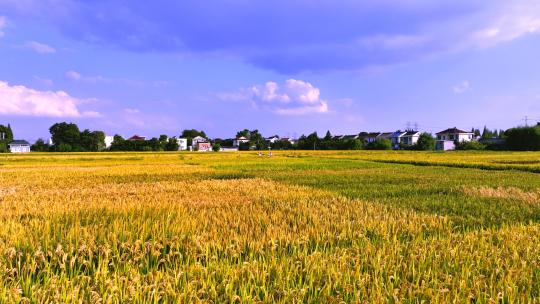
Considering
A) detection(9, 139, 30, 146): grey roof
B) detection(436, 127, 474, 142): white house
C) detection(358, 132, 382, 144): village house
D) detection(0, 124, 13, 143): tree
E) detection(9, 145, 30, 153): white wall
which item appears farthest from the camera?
detection(358, 132, 382, 144): village house

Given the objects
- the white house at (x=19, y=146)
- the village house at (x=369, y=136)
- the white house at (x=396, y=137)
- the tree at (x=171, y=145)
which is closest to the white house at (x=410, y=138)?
the white house at (x=396, y=137)

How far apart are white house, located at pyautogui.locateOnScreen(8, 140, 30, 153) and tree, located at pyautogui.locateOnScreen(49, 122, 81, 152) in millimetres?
8698

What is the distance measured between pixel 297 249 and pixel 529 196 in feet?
29.2

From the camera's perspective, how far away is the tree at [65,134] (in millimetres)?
99419

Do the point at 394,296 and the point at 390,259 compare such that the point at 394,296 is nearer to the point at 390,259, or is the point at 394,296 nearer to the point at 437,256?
the point at 390,259

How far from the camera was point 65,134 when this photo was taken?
10119 cm

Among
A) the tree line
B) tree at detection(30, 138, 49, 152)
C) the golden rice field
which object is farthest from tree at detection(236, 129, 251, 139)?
the golden rice field

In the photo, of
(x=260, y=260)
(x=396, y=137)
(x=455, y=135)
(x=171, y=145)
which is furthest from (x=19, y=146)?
(x=455, y=135)

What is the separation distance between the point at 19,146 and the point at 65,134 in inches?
668

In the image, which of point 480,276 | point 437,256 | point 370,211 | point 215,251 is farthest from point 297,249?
point 370,211

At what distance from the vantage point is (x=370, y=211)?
654 cm

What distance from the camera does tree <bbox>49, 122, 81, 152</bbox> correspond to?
326 feet

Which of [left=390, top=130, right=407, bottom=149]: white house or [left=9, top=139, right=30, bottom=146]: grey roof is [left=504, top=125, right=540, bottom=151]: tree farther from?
[left=9, top=139, right=30, bottom=146]: grey roof

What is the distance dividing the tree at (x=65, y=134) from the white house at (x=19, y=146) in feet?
28.5
